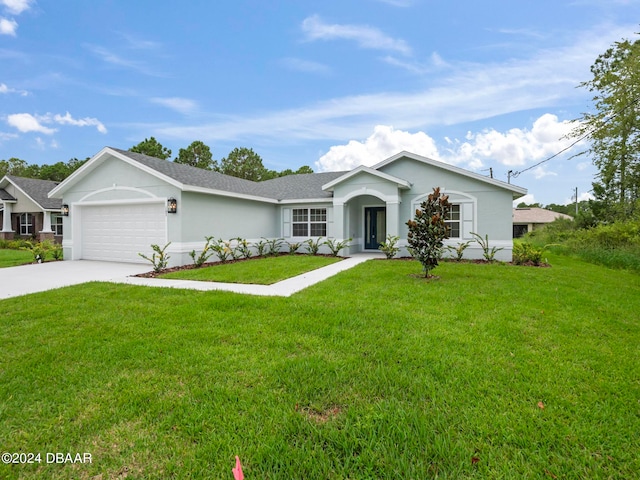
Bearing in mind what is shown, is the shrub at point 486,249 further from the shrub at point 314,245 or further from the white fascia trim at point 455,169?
the shrub at point 314,245

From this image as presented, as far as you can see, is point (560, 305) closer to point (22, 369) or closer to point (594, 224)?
point (22, 369)

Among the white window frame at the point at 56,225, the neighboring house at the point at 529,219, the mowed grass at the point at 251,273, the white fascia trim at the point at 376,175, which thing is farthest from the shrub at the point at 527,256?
the neighboring house at the point at 529,219

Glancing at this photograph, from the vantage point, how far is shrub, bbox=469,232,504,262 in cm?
1231

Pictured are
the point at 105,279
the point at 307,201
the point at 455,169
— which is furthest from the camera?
the point at 307,201

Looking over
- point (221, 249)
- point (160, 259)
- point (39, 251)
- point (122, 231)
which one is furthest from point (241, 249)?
point (39, 251)

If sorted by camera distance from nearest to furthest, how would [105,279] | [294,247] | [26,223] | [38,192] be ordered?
[105,279]
[294,247]
[38,192]
[26,223]

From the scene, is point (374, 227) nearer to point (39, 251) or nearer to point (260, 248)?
point (260, 248)

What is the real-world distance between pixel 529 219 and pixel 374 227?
33.2m

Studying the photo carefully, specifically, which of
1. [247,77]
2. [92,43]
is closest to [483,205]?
[247,77]

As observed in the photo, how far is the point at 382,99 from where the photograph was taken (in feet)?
55.0

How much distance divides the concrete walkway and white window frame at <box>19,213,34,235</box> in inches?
610

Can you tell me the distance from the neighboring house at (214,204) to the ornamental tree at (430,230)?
5.07 meters

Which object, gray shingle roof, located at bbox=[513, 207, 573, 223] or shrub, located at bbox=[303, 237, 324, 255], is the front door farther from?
gray shingle roof, located at bbox=[513, 207, 573, 223]

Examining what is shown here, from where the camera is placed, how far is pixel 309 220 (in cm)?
1561
